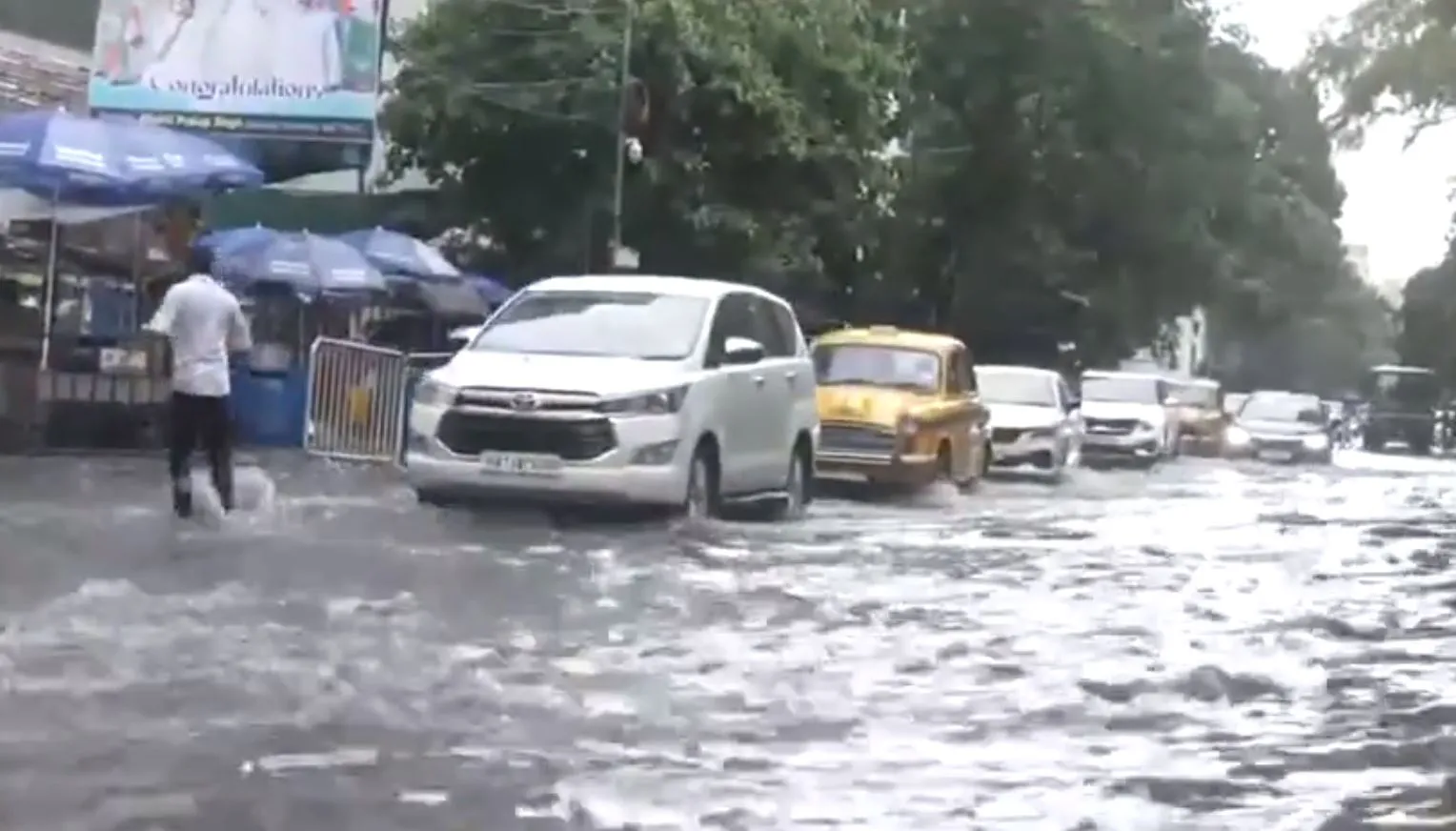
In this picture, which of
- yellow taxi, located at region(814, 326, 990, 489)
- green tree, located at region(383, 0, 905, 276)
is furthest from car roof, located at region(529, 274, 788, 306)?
green tree, located at region(383, 0, 905, 276)

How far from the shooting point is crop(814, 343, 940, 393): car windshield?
25.1 metres

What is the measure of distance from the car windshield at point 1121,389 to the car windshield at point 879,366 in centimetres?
1857

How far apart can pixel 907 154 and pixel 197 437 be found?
3709cm

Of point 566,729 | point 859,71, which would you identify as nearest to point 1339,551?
point 566,729

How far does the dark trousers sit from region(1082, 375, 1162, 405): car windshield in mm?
28779

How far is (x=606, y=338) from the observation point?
18.0m

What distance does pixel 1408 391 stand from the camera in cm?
6888

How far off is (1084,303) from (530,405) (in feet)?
126

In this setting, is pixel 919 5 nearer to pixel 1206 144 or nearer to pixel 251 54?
pixel 1206 144

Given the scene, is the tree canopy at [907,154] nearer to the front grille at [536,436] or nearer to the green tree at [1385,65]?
the green tree at [1385,65]

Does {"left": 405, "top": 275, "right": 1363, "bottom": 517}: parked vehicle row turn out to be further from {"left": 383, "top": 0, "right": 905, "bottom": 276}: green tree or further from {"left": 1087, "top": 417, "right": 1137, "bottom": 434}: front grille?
{"left": 1087, "top": 417, "right": 1137, "bottom": 434}: front grille

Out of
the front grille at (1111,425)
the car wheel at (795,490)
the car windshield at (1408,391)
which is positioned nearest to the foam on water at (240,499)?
the car wheel at (795,490)

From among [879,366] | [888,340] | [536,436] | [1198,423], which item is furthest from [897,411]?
[1198,423]

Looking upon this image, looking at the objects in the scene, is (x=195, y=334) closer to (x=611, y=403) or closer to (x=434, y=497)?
(x=434, y=497)
